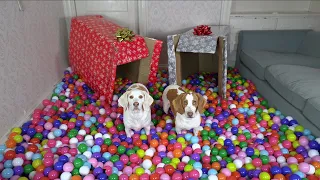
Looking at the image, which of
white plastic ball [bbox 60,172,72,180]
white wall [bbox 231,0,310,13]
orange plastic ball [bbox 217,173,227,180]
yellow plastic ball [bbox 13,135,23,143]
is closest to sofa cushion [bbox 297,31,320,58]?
white wall [bbox 231,0,310,13]

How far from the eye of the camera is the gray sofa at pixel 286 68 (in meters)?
2.17

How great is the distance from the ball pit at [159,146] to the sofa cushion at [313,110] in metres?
0.14

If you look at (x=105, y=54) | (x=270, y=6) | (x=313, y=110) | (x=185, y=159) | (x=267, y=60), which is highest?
(x=270, y=6)

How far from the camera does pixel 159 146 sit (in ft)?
6.72

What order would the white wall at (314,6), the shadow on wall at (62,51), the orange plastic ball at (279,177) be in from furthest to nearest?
the white wall at (314,6) → the shadow on wall at (62,51) → the orange plastic ball at (279,177)

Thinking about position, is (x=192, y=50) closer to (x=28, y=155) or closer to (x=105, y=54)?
(x=105, y=54)

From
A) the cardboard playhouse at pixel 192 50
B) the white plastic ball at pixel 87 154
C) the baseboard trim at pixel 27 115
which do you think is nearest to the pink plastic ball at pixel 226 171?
the white plastic ball at pixel 87 154

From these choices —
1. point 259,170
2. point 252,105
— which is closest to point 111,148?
point 259,170

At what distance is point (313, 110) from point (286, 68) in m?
0.66

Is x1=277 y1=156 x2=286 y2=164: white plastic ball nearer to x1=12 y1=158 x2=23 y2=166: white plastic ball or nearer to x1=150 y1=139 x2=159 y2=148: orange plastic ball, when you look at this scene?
x1=150 y1=139 x2=159 y2=148: orange plastic ball

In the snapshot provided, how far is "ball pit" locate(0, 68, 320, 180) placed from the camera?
178 cm

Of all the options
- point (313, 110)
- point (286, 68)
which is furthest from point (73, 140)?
point (286, 68)

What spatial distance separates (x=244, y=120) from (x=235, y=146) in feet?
1.38

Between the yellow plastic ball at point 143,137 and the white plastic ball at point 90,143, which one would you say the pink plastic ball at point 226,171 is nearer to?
the yellow plastic ball at point 143,137
